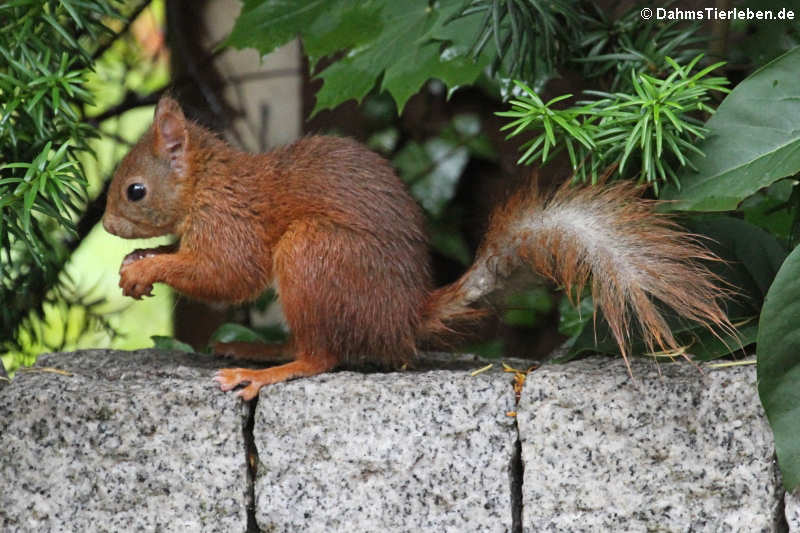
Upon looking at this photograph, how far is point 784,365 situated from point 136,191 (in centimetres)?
143

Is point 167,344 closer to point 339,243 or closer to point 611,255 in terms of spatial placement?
point 339,243

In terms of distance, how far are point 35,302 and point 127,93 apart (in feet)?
3.18

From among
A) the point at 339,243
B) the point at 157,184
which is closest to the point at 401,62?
the point at 339,243

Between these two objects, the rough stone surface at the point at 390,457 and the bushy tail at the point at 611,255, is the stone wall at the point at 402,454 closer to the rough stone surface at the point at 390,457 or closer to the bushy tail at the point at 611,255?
the rough stone surface at the point at 390,457

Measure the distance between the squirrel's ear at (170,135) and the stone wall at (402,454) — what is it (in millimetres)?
565

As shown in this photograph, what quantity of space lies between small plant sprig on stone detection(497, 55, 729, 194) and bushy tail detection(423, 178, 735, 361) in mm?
61

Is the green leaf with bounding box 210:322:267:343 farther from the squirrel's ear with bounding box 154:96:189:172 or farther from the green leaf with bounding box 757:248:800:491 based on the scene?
the green leaf with bounding box 757:248:800:491

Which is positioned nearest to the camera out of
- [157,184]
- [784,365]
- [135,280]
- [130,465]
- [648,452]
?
[784,365]

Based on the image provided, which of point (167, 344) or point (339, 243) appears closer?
point (339, 243)

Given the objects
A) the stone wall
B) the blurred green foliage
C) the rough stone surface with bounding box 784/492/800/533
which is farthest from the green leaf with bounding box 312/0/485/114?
the rough stone surface with bounding box 784/492/800/533

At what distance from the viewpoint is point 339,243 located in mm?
2146

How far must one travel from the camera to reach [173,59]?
3891 millimetres

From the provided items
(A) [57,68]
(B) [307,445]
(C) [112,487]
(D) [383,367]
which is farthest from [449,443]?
(A) [57,68]

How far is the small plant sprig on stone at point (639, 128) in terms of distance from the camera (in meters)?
1.90
